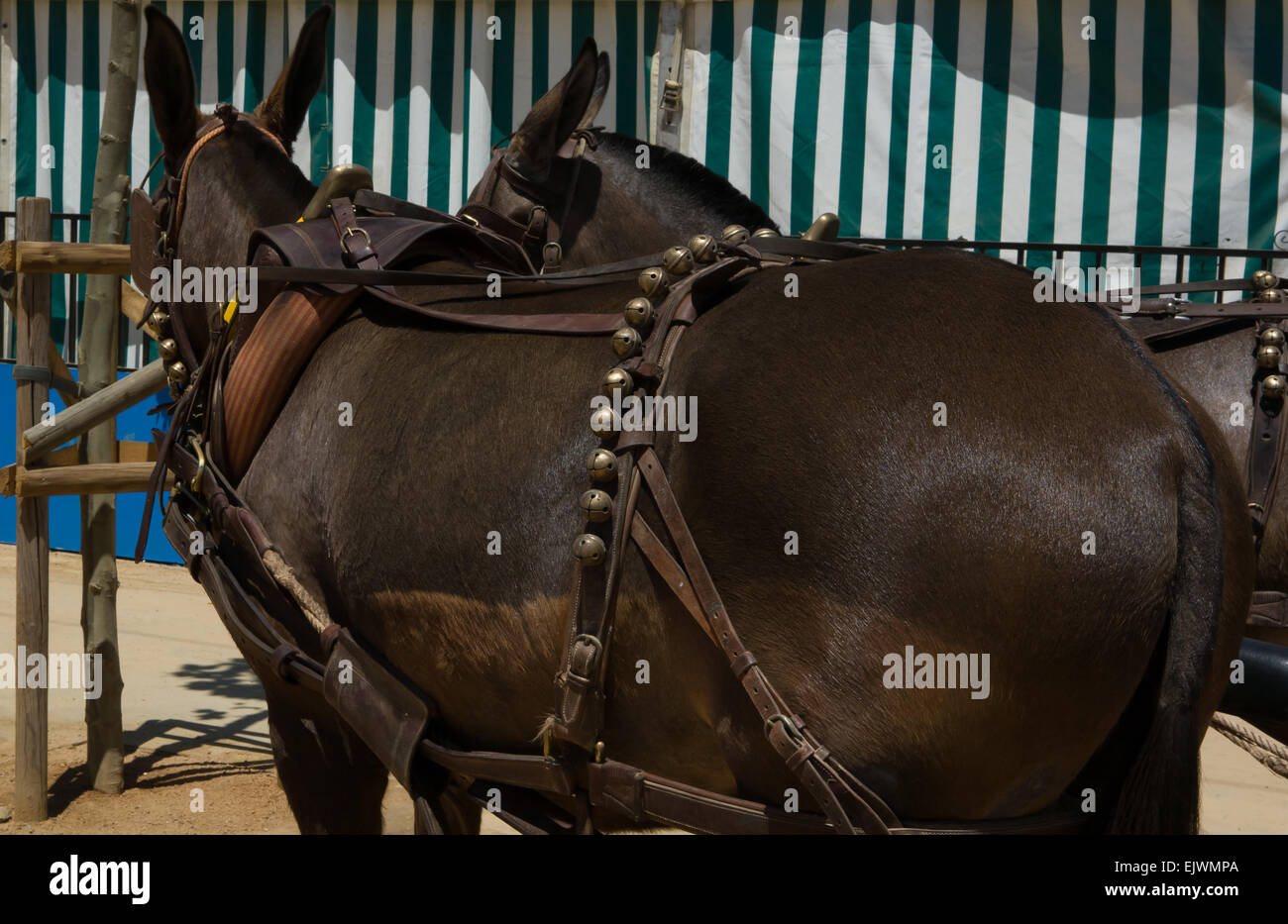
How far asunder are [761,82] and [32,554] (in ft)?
16.3

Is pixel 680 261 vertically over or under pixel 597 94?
under

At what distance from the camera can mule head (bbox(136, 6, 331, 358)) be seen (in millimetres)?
2871

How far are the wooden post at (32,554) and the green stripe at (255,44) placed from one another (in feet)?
13.8

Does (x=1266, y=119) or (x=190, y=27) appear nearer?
(x=1266, y=119)

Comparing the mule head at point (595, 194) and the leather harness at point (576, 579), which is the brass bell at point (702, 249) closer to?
the leather harness at point (576, 579)

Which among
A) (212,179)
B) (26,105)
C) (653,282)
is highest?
(26,105)

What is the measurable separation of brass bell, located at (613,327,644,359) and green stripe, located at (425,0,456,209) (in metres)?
6.06

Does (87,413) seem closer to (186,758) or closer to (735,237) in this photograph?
(186,758)

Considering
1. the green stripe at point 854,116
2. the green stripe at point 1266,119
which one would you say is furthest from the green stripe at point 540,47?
the green stripe at point 1266,119

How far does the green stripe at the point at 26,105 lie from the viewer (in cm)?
823

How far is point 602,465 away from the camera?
70.2 inches

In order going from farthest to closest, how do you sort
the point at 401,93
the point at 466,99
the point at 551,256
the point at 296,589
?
1. the point at 401,93
2. the point at 466,99
3. the point at 551,256
4. the point at 296,589

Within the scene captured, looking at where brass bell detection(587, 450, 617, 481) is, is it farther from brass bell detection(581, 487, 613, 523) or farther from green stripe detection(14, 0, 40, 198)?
green stripe detection(14, 0, 40, 198)

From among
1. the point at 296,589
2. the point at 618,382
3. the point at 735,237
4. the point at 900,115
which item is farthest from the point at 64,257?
the point at 900,115
